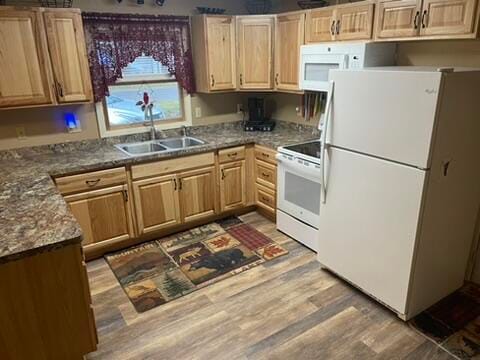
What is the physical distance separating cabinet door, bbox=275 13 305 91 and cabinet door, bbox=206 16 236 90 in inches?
18.6

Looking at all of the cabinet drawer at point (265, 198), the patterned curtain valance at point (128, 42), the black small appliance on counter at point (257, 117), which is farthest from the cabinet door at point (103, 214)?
the black small appliance on counter at point (257, 117)

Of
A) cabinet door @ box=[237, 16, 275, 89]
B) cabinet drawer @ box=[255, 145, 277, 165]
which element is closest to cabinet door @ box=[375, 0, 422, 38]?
cabinet door @ box=[237, 16, 275, 89]

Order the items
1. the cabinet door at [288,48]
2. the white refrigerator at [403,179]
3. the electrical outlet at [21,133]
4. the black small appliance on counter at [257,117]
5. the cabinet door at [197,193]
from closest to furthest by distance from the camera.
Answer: the white refrigerator at [403,179]
the electrical outlet at [21,133]
the cabinet door at [288,48]
the cabinet door at [197,193]
the black small appliance on counter at [257,117]

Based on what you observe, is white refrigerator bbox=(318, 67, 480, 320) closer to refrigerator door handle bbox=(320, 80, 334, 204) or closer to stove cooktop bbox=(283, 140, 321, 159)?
refrigerator door handle bbox=(320, 80, 334, 204)

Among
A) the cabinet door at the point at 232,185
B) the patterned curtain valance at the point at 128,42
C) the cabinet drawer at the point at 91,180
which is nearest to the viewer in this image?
the cabinet drawer at the point at 91,180

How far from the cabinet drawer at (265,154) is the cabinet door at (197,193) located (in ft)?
1.68

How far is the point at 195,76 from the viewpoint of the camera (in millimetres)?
3869

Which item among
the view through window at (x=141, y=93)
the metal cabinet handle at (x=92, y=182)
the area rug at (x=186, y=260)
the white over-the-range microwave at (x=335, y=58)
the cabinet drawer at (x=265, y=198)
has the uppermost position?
the white over-the-range microwave at (x=335, y=58)

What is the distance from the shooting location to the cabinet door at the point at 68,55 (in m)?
2.78

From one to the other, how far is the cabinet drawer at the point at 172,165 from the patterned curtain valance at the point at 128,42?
845 mm

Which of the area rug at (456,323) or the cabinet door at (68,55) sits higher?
the cabinet door at (68,55)

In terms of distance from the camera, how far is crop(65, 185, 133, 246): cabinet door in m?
2.96

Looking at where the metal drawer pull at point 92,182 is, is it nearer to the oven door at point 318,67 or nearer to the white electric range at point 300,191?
the white electric range at point 300,191

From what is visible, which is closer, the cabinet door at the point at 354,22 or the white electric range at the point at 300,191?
the cabinet door at the point at 354,22
